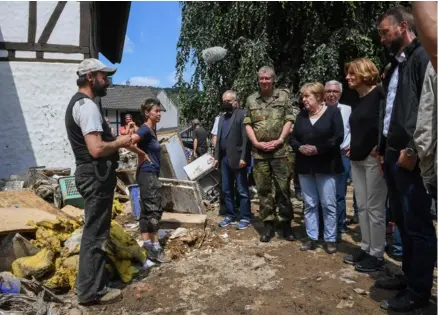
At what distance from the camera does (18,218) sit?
4.34 m

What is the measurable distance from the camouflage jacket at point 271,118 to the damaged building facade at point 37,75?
4.88 meters

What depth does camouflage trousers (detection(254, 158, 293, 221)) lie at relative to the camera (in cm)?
472

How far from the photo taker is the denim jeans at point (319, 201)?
167 inches

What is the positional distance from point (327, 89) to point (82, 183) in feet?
11.5

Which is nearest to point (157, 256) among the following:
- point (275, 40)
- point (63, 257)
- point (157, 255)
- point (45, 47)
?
point (157, 255)

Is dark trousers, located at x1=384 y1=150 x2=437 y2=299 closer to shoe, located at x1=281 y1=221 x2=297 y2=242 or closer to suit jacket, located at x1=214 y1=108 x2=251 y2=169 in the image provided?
shoe, located at x1=281 y1=221 x2=297 y2=242

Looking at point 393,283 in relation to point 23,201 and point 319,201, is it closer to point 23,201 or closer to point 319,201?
point 319,201

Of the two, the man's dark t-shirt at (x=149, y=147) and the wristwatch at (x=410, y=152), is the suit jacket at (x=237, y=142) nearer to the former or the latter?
the man's dark t-shirt at (x=149, y=147)

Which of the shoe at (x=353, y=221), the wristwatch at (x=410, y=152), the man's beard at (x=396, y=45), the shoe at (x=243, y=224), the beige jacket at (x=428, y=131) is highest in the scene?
the man's beard at (x=396, y=45)

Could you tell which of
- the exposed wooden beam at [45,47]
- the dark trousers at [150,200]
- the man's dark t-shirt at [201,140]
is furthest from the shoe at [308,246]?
the man's dark t-shirt at [201,140]

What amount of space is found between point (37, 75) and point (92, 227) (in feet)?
19.0

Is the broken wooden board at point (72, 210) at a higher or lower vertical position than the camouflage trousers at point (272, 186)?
lower

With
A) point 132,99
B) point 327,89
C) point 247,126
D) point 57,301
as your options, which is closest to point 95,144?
point 57,301

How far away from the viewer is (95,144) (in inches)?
124
